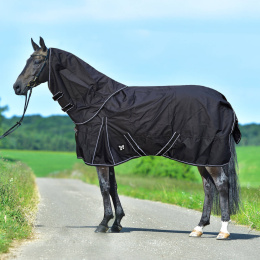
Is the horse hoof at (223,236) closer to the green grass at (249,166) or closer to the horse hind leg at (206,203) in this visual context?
the horse hind leg at (206,203)

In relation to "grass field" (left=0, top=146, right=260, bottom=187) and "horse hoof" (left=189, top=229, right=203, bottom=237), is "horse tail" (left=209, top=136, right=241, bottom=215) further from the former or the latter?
"grass field" (left=0, top=146, right=260, bottom=187)

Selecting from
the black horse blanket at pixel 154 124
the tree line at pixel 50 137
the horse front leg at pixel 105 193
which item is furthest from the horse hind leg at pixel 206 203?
the tree line at pixel 50 137

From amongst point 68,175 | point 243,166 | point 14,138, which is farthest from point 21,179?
point 14,138

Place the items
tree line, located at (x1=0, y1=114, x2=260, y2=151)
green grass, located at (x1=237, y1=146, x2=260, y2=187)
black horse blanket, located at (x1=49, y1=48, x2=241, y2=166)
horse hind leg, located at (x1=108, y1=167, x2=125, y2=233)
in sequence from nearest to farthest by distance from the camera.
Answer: black horse blanket, located at (x1=49, y1=48, x2=241, y2=166) < horse hind leg, located at (x1=108, y1=167, x2=125, y2=233) < green grass, located at (x1=237, y1=146, x2=260, y2=187) < tree line, located at (x1=0, y1=114, x2=260, y2=151)

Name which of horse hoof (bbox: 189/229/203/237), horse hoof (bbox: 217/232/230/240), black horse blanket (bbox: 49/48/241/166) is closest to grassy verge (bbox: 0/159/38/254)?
black horse blanket (bbox: 49/48/241/166)

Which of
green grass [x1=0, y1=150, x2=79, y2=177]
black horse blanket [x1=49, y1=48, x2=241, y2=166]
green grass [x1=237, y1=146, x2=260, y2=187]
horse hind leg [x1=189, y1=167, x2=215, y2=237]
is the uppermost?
black horse blanket [x1=49, y1=48, x2=241, y2=166]

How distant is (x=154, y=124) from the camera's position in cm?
812

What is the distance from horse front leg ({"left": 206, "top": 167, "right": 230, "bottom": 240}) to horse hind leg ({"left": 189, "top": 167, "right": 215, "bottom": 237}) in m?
0.41

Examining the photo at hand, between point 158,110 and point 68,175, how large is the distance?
2874cm

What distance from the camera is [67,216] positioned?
10664 millimetres

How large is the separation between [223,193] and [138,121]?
173 cm

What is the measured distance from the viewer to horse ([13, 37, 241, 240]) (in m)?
8.06

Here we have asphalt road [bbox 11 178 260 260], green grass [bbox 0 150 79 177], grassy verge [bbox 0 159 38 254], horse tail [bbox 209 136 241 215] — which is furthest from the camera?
green grass [bbox 0 150 79 177]

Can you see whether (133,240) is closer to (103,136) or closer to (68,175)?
(103,136)
